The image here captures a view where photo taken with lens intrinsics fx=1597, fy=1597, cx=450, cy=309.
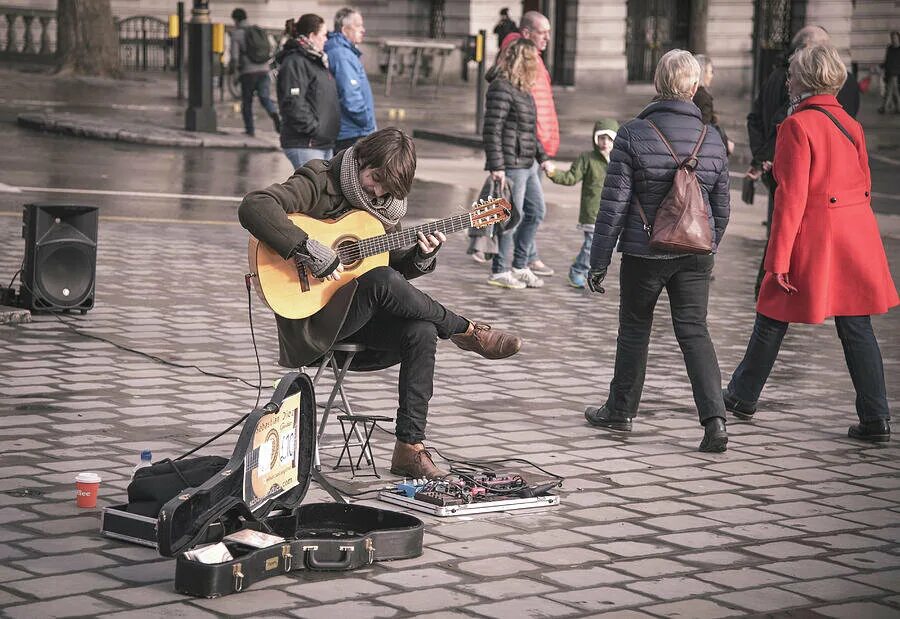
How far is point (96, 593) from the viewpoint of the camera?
4957 millimetres

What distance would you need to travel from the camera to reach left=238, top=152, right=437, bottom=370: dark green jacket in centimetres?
618

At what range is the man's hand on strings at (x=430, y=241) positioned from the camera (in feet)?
21.5

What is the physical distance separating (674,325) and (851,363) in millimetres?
975

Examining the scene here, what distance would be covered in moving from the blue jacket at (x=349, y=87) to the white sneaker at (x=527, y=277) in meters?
1.82

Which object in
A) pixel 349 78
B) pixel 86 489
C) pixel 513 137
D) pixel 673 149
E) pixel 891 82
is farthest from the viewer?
pixel 891 82

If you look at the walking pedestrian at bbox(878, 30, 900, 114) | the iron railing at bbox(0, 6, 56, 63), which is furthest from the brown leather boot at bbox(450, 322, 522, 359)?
the iron railing at bbox(0, 6, 56, 63)

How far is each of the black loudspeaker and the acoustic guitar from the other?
3550 millimetres

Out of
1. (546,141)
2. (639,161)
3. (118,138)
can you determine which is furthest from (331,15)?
(639,161)

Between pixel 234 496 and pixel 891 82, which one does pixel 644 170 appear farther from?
pixel 891 82

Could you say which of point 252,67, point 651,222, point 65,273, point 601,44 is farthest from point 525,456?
point 601,44

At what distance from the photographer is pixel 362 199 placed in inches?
255

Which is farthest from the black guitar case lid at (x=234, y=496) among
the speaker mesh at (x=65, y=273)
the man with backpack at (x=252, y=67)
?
the man with backpack at (x=252, y=67)

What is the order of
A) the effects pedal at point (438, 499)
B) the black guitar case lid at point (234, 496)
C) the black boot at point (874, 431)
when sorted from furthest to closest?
1. the black boot at point (874, 431)
2. the effects pedal at point (438, 499)
3. the black guitar case lid at point (234, 496)

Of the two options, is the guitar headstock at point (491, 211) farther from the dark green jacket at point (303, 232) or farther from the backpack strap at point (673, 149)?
the backpack strap at point (673, 149)
